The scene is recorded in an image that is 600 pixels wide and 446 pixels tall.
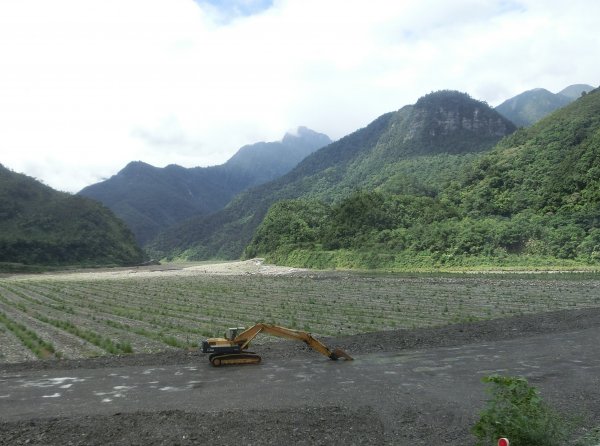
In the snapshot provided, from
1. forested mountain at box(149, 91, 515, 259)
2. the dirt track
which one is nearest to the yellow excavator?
the dirt track

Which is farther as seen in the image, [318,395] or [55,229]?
[55,229]

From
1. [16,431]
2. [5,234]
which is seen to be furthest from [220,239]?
[16,431]

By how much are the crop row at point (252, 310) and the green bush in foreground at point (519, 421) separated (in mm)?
9804

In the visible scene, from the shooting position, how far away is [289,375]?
997 centimetres

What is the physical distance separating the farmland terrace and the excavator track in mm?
315

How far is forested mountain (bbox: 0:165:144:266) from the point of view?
82000 millimetres

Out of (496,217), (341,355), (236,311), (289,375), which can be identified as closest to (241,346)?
(289,375)

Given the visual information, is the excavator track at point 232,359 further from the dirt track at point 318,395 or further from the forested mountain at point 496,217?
the forested mountain at point 496,217

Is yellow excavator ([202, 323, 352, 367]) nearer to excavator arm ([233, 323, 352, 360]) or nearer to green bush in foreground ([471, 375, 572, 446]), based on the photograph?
excavator arm ([233, 323, 352, 360])

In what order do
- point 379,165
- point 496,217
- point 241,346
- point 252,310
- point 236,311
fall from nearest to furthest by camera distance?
point 241,346
point 236,311
point 252,310
point 496,217
point 379,165

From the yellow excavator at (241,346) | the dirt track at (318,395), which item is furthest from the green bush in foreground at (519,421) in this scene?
the yellow excavator at (241,346)

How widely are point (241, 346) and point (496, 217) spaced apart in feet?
166

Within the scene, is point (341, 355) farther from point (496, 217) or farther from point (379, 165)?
point (379, 165)

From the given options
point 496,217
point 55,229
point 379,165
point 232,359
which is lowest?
point 232,359
